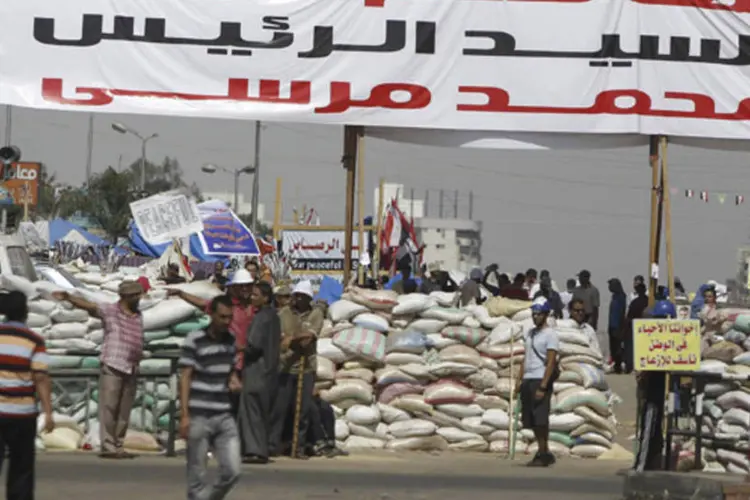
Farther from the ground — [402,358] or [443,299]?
[443,299]

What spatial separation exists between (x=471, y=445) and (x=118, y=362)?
15.0ft

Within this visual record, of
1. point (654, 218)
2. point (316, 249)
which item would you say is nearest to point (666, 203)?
point (654, 218)

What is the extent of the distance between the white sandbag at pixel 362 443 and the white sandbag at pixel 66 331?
3133 mm

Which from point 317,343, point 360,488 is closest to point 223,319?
point 360,488

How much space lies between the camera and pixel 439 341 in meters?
18.8

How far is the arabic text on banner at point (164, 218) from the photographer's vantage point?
89.8ft

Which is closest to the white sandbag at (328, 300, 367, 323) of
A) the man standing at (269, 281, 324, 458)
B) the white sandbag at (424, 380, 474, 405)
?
the white sandbag at (424, 380, 474, 405)

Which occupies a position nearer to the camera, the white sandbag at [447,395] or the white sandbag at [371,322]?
the white sandbag at [447,395]

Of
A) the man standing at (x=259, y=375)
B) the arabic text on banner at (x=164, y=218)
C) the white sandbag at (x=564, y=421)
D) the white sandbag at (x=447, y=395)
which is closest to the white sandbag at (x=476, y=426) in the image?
the white sandbag at (x=447, y=395)

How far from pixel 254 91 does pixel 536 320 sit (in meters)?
5.18

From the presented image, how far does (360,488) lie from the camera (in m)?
13.8

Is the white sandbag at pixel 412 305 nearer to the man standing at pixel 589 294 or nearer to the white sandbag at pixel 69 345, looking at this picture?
the white sandbag at pixel 69 345

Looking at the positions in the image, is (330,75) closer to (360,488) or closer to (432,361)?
(432,361)

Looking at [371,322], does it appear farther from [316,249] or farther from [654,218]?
[316,249]
